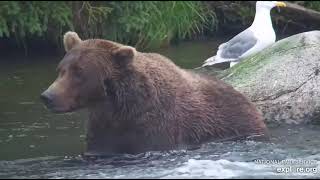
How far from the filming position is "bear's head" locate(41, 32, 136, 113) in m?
6.04

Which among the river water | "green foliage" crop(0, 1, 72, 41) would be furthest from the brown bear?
"green foliage" crop(0, 1, 72, 41)

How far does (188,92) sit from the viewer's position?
662 centimetres

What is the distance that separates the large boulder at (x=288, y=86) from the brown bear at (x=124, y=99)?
1795 mm

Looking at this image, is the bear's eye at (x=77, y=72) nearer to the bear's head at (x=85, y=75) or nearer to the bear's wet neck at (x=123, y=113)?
the bear's head at (x=85, y=75)

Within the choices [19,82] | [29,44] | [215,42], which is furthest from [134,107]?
[215,42]

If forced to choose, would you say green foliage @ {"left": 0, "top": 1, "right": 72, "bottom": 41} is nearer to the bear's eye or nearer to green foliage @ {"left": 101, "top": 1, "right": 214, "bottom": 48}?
green foliage @ {"left": 101, "top": 1, "right": 214, "bottom": 48}

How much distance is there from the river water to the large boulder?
19 centimetres

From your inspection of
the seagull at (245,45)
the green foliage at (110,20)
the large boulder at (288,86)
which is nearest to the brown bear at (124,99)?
the large boulder at (288,86)

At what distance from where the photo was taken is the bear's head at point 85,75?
6035mm

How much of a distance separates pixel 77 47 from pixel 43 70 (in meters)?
5.46

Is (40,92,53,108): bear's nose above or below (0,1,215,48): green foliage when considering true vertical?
below

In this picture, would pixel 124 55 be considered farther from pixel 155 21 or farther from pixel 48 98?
pixel 155 21

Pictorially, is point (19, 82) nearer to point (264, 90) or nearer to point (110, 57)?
point (264, 90)

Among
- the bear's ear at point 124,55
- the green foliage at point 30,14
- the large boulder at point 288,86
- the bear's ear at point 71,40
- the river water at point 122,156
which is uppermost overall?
the green foliage at point 30,14
